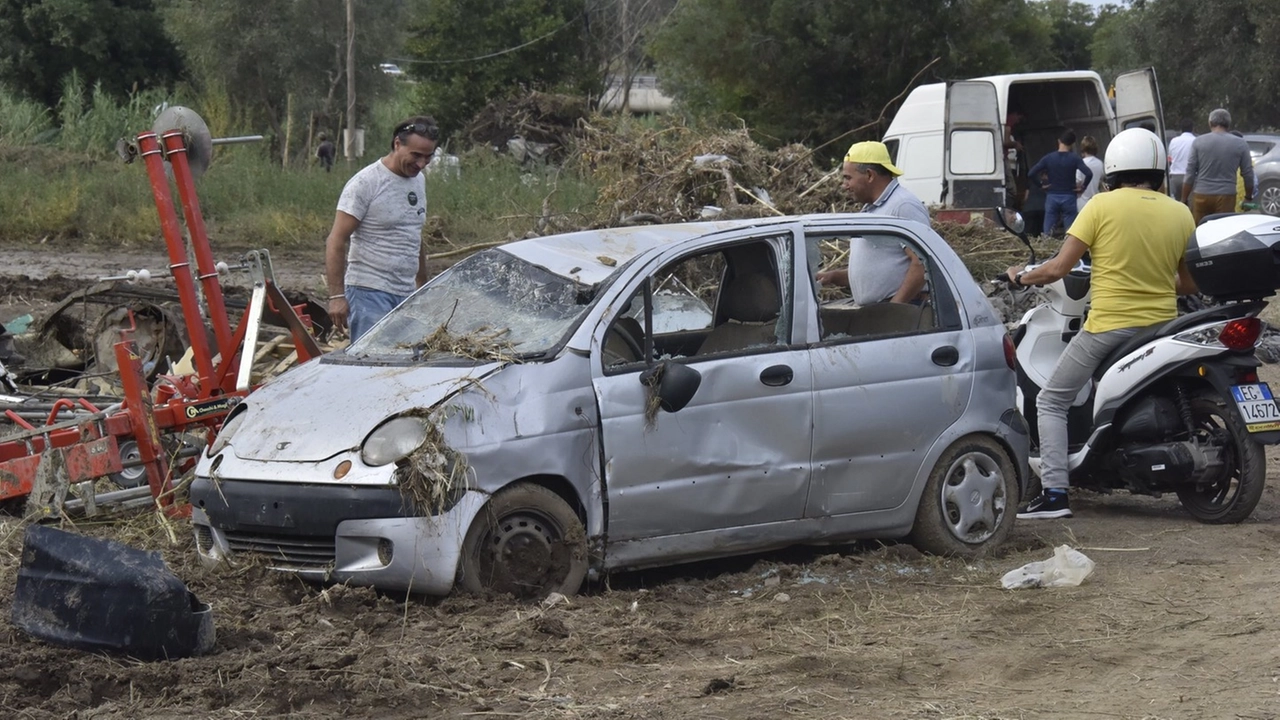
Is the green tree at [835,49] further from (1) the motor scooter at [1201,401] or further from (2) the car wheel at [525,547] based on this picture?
(2) the car wheel at [525,547]

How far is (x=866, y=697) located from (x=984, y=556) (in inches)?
94.9

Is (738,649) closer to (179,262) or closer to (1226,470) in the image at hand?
(1226,470)

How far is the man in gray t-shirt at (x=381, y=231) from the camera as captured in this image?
27.7ft

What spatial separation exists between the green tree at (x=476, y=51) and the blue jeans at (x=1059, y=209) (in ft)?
81.2

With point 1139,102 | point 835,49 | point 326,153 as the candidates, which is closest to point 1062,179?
point 1139,102

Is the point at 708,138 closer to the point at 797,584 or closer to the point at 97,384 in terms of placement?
the point at 97,384

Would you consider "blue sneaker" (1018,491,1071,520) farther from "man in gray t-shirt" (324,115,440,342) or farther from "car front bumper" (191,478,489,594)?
"man in gray t-shirt" (324,115,440,342)

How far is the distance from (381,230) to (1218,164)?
37.1 ft

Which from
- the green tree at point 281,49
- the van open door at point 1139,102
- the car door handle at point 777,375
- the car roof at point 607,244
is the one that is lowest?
the car door handle at point 777,375

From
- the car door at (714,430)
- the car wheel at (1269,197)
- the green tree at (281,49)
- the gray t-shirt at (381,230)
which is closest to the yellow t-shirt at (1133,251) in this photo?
the car door at (714,430)

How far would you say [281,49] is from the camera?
35094 mm

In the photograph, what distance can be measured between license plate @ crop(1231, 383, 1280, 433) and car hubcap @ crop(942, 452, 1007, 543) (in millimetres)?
1225

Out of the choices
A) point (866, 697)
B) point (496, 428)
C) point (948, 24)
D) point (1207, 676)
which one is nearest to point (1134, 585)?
point (1207, 676)

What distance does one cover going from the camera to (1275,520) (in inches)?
304
